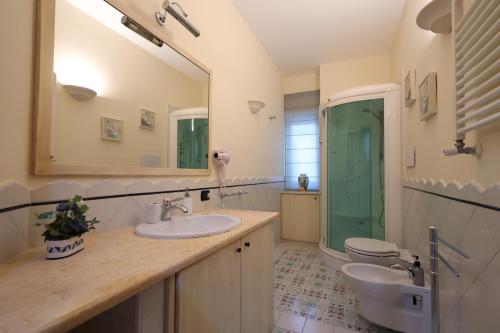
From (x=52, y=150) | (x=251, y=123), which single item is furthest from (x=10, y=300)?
(x=251, y=123)

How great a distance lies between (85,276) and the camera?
1.88 feet

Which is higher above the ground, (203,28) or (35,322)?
(203,28)

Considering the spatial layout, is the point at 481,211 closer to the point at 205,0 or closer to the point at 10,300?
the point at 10,300

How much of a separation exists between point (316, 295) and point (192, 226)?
4.27 feet

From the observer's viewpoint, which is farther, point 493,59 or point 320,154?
point 320,154

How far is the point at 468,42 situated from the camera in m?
0.81

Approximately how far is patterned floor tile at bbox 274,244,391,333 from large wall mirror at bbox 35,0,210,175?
1302mm

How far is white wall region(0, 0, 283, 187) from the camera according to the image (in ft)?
2.34

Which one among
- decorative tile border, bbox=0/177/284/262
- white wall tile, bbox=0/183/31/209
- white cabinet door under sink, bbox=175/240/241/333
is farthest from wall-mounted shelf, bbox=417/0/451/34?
white wall tile, bbox=0/183/31/209

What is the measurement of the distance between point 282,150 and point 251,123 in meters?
1.15

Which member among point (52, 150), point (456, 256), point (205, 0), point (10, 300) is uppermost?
point (205, 0)

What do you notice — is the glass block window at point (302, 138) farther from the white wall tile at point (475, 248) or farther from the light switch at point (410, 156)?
the white wall tile at point (475, 248)

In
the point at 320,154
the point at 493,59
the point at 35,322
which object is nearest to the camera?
the point at 35,322

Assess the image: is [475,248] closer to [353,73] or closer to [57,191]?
[57,191]
